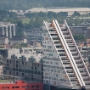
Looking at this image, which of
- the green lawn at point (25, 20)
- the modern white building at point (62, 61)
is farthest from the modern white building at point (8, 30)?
the modern white building at point (62, 61)

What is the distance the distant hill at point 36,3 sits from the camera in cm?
14038

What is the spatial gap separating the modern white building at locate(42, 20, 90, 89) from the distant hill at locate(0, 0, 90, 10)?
269 feet

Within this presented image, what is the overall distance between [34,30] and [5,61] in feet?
149

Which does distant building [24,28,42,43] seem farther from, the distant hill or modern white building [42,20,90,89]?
modern white building [42,20,90,89]

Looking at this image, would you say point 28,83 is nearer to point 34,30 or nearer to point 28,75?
point 28,75

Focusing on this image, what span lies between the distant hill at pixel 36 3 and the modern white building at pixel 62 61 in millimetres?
82059

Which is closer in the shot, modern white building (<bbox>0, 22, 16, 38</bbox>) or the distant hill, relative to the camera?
modern white building (<bbox>0, 22, 16, 38</bbox>)

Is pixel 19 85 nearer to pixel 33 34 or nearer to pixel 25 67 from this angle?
pixel 25 67

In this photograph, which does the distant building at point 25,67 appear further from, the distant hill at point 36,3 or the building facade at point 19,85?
the distant hill at point 36,3

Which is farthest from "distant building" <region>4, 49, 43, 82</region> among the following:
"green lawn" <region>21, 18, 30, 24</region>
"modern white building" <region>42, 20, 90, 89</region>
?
"green lawn" <region>21, 18, 30, 24</region>

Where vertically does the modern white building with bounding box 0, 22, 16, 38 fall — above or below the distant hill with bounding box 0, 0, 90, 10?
below

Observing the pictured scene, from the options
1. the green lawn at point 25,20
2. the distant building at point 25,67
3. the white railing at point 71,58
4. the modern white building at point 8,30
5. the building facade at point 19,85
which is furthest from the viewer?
the green lawn at point 25,20

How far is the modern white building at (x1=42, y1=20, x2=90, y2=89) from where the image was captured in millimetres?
54125

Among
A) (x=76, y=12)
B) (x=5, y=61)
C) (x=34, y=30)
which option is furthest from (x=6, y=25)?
(x=5, y=61)
